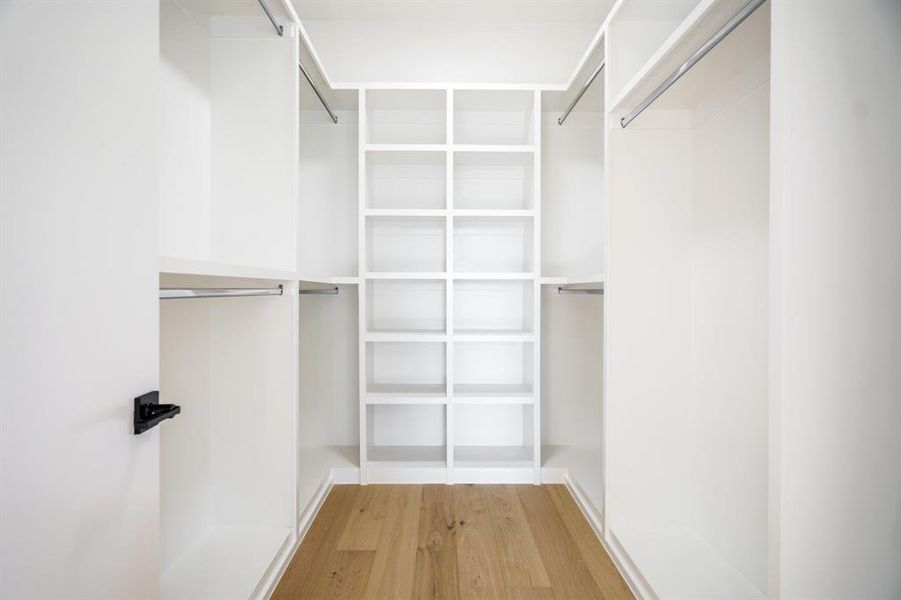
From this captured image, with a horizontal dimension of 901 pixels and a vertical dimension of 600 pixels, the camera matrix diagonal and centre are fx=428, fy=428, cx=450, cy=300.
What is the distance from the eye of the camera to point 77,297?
2.18 ft

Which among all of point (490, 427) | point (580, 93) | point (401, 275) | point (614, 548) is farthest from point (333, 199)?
point (614, 548)

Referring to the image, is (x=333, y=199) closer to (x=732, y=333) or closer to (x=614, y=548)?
(x=732, y=333)

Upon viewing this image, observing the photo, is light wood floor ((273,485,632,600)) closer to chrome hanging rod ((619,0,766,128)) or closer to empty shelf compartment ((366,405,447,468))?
empty shelf compartment ((366,405,447,468))

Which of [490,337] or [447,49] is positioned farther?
[447,49]

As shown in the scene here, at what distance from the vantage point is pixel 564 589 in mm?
1480

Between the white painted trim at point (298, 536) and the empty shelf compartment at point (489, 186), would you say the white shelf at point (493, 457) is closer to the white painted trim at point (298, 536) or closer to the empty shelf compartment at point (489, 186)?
the white painted trim at point (298, 536)

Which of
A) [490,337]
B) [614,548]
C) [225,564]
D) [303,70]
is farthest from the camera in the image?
[490,337]

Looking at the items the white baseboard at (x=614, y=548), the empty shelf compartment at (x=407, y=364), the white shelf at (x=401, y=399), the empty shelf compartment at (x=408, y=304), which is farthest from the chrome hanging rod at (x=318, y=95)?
the white baseboard at (x=614, y=548)

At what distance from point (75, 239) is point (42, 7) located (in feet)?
1.08

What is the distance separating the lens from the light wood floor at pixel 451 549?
148cm

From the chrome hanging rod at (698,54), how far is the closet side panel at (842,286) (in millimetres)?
185

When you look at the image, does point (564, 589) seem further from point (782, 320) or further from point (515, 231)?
point (515, 231)

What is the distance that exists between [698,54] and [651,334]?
3.23 ft

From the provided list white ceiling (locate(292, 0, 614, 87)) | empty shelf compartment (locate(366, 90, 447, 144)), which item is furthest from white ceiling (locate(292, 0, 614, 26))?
empty shelf compartment (locate(366, 90, 447, 144))
